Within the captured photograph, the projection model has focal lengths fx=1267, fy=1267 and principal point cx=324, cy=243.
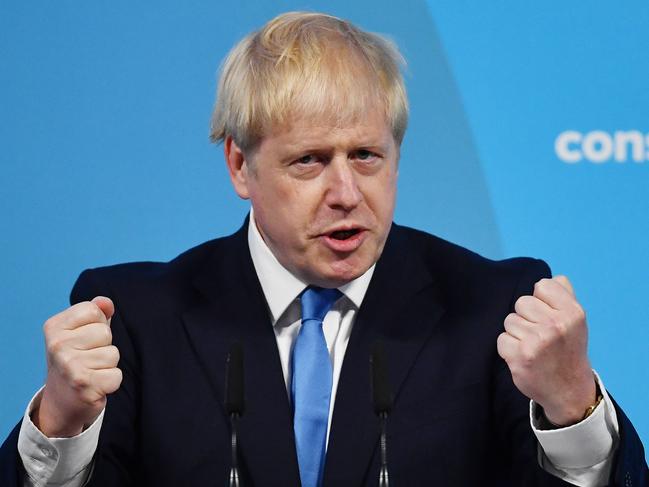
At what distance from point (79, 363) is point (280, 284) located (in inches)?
20.0

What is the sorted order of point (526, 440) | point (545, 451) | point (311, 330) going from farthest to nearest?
point (311, 330)
point (526, 440)
point (545, 451)

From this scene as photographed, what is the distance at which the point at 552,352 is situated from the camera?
179cm

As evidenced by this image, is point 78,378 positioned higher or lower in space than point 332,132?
lower

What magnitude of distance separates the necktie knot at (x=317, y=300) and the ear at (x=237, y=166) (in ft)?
0.73

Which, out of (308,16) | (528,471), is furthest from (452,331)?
(308,16)

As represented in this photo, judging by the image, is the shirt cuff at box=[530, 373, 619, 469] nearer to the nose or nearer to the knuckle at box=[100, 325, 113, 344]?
the nose

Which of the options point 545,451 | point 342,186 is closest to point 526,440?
point 545,451

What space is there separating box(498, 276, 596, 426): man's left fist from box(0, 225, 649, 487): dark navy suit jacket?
0.51 feet

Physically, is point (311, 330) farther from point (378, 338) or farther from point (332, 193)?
point (332, 193)

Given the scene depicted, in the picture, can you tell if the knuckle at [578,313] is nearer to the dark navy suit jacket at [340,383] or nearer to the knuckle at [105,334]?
the dark navy suit jacket at [340,383]

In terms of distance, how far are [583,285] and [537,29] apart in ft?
1.85

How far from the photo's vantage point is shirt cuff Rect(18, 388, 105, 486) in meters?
1.88

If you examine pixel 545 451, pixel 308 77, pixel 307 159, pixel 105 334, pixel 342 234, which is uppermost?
pixel 308 77

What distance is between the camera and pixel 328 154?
2088 millimetres
